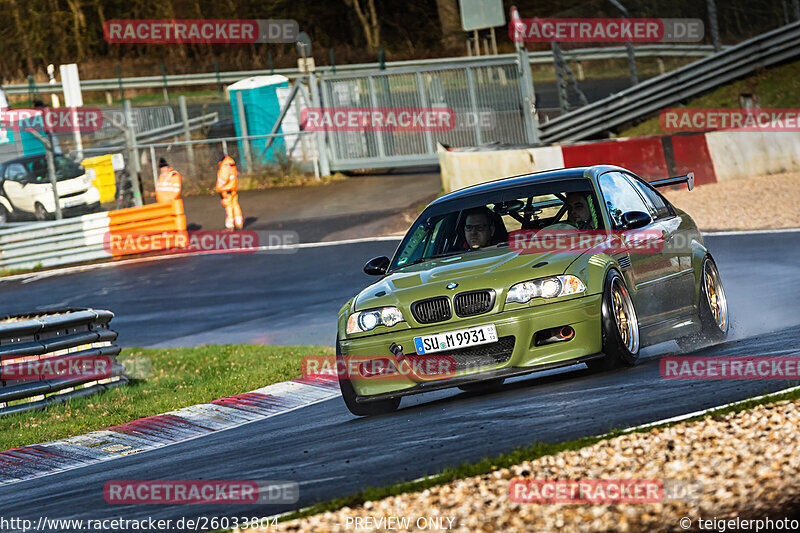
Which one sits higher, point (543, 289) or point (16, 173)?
point (16, 173)

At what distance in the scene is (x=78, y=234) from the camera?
26828mm

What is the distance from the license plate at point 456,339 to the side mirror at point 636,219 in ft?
5.08

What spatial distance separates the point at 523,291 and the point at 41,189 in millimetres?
22757

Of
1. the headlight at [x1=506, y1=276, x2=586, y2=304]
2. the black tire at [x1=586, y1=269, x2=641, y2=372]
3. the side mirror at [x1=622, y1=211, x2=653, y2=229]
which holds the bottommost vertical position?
the black tire at [x1=586, y1=269, x2=641, y2=372]

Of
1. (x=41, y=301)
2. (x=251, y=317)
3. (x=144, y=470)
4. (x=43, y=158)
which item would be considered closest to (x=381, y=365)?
(x=144, y=470)

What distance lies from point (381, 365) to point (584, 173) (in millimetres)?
2336

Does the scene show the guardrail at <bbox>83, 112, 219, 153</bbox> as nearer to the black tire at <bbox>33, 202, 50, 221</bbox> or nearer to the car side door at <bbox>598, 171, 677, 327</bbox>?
the black tire at <bbox>33, 202, 50, 221</bbox>

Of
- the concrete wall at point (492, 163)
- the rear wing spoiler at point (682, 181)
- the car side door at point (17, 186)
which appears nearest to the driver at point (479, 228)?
the rear wing spoiler at point (682, 181)

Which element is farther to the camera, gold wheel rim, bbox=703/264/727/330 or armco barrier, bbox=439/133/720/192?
armco barrier, bbox=439/133/720/192

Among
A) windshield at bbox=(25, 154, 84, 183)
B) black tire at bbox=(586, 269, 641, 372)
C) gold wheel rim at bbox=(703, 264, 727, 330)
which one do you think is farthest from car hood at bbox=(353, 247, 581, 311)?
windshield at bbox=(25, 154, 84, 183)

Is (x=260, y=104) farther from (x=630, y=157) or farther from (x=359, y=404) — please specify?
(x=359, y=404)

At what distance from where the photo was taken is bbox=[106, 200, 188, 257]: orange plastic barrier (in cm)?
2655

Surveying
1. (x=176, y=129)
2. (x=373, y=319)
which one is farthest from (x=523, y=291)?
(x=176, y=129)

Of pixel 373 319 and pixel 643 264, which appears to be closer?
pixel 373 319
